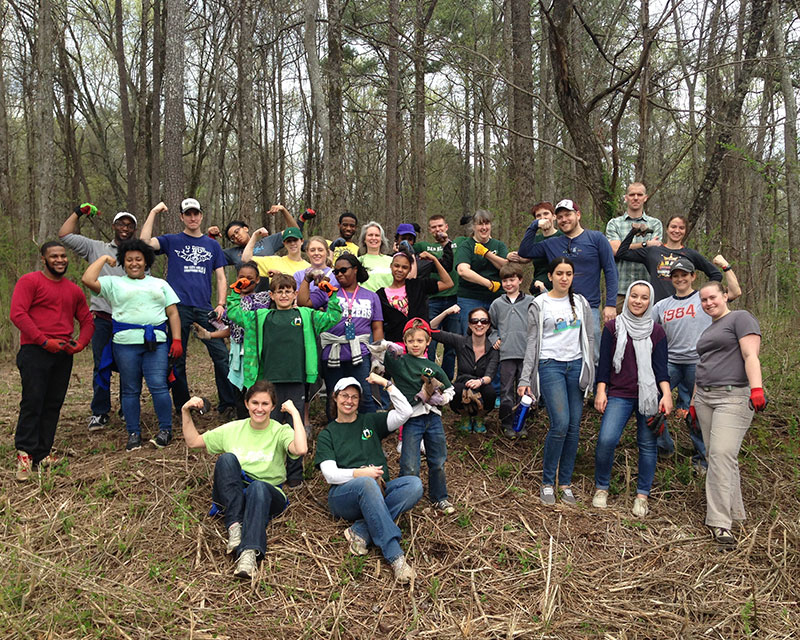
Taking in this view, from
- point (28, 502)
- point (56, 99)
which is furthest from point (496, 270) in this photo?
point (56, 99)

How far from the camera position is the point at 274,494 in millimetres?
4430

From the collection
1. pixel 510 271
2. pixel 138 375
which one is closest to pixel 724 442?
pixel 510 271

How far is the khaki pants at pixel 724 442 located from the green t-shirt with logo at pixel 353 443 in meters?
2.63

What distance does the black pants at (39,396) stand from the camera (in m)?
5.16

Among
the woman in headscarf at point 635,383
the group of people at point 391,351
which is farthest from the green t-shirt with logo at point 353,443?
the woman in headscarf at point 635,383

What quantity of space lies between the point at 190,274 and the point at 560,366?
385 cm

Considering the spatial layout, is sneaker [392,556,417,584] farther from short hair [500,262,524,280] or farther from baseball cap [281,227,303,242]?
baseball cap [281,227,303,242]

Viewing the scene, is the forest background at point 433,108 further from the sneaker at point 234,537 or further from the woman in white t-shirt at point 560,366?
the sneaker at point 234,537

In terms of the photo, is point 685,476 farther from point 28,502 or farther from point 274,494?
point 28,502

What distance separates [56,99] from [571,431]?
20.0 metres

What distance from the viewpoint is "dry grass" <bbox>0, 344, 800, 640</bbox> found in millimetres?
3719

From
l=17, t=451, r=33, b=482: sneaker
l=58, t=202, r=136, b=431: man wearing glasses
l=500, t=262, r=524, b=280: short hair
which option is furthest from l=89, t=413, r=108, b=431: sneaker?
l=500, t=262, r=524, b=280: short hair

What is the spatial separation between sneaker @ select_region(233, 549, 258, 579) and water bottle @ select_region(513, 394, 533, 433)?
254 centimetres

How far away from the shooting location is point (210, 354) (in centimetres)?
630
